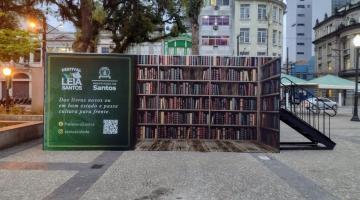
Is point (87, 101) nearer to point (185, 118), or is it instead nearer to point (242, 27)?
Result: point (185, 118)

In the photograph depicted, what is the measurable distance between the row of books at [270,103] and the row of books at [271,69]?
703mm

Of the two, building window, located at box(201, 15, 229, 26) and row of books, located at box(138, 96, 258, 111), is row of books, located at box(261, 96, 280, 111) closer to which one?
row of books, located at box(138, 96, 258, 111)

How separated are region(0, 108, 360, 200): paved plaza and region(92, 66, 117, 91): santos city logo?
1.77 m

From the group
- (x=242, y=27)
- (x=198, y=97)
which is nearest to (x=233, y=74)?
(x=198, y=97)

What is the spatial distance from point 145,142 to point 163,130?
3.95ft

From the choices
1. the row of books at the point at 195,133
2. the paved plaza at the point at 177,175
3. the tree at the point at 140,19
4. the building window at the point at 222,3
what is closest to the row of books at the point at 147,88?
the row of books at the point at 195,133

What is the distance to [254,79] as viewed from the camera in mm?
14570

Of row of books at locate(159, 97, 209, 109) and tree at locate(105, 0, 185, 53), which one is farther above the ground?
tree at locate(105, 0, 185, 53)

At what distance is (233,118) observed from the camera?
14.6 metres

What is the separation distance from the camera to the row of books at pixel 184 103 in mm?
14625

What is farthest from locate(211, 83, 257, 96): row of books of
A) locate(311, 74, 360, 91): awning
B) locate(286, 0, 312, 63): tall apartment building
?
locate(286, 0, 312, 63): tall apartment building

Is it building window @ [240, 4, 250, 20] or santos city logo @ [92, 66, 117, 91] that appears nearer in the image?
santos city logo @ [92, 66, 117, 91]

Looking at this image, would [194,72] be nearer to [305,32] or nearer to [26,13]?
[26,13]

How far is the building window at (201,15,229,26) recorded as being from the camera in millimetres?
59625
